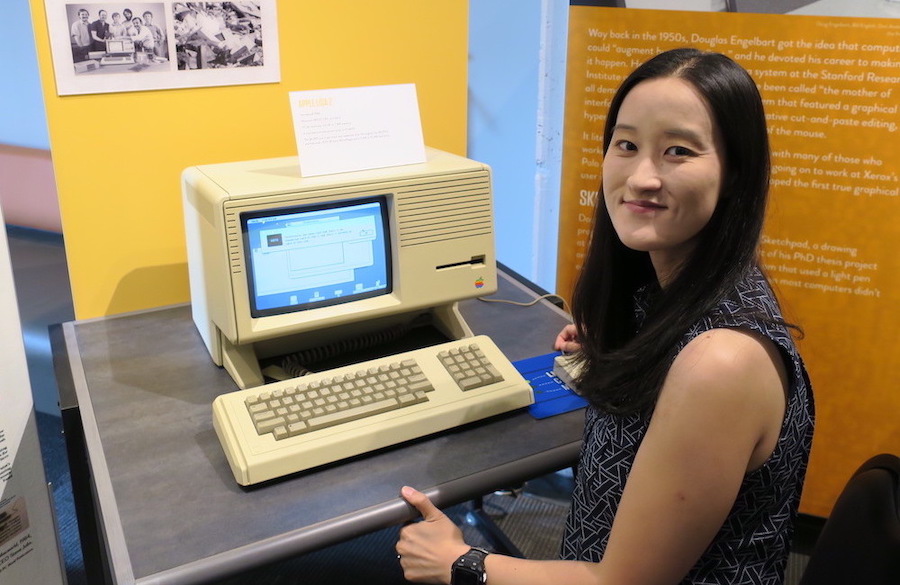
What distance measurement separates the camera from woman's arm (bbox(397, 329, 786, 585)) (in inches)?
32.6

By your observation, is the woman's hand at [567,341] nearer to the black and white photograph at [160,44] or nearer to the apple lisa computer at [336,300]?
the apple lisa computer at [336,300]

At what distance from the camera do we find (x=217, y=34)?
1479mm

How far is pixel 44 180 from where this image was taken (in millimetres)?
2238

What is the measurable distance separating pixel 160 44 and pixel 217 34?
4.3 inches

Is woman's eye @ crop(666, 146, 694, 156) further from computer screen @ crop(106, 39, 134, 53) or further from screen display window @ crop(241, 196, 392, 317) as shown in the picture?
computer screen @ crop(106, 39, 134, 53)

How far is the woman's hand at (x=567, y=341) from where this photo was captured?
1400 mm

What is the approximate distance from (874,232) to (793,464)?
100 centimetres

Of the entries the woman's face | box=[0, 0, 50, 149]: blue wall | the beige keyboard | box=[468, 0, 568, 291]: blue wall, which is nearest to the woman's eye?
the woman's face

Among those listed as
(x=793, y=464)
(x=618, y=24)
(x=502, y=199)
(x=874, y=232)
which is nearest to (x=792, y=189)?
(x=874, y=232)

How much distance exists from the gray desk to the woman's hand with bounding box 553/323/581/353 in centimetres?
5

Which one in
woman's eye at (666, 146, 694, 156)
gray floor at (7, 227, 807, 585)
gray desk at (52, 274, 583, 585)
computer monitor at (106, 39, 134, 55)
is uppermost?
computer monitor at (106, 39, 134, 55)

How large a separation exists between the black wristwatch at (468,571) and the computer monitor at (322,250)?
44 cm

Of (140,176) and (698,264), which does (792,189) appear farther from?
(140,176)

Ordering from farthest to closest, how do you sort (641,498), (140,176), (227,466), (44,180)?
1. (44,180)
2. (140,176)
3. (227,466)
4. (641,498)
